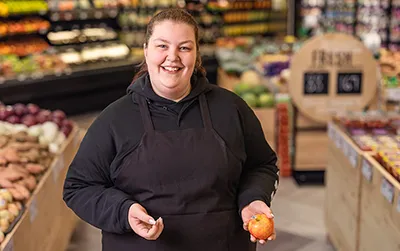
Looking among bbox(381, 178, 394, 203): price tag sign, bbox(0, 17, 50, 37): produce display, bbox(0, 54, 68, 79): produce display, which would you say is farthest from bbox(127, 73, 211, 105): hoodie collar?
bbox(0, 17, 50, 37): produce display

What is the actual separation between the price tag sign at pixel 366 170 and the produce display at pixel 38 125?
6.89 feet

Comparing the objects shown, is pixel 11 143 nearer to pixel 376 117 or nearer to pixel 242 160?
pixel 242 160

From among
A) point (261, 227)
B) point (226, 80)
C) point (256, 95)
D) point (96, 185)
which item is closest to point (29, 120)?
point (256, 95)

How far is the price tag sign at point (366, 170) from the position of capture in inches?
135

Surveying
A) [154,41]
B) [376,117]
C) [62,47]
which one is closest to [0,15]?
[62,47]

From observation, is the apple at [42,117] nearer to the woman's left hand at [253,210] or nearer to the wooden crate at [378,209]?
the wooden crate at [378,209]

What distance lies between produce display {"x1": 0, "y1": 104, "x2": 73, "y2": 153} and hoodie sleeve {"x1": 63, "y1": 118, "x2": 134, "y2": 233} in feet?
7.19

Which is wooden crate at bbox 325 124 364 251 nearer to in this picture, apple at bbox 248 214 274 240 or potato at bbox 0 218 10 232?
apple at bbox 248 214 274 240

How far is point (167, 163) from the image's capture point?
211 cm

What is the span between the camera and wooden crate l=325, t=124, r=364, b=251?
3.74 meters

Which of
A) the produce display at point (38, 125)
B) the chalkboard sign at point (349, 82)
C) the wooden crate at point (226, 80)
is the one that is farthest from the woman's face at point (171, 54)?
the wooden crate at point (226, 80)

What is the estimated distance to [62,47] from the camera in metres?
9.81

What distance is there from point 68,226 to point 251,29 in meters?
9.33

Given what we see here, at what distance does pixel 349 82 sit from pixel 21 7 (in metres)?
5.75
